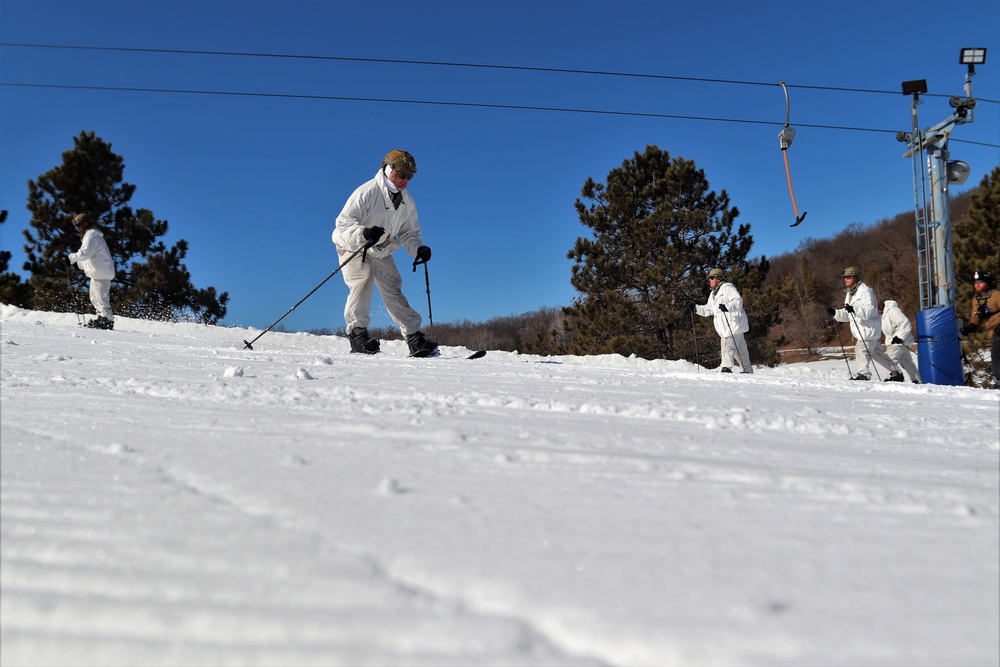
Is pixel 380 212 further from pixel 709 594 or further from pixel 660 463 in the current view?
pixel 709 594

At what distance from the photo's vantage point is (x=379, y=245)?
18.8ft

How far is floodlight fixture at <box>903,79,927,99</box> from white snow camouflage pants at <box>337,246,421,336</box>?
355 inches

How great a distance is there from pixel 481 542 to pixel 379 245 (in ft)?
16.9

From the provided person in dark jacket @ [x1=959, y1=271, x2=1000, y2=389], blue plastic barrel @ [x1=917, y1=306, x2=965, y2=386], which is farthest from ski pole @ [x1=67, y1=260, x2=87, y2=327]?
person in dark jacket @ [x1=959, y1=271, x2=1000, y2=389]

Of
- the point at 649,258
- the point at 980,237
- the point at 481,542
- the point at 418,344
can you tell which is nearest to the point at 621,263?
the point at 649,258

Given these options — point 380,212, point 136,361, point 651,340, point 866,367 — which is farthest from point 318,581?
point 651,340

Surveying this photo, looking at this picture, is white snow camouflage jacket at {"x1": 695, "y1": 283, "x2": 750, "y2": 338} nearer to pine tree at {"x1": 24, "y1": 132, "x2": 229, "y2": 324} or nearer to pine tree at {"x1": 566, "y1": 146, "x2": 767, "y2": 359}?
pine tree at {"x1": 566, "y1": 146, "x2": 767, "y2": 359}

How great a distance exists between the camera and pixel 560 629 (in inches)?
25.3

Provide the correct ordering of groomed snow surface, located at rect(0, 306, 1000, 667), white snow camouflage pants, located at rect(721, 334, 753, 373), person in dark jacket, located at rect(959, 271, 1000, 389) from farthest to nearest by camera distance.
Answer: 1. white snow camouflage pants, located at rect(721, 334, 753, 373)
2. person in dark jacket, located at rect(959, 271, 1000, 389)
3. groomed snow surface, located at rect(0, 306, 1000, 667)

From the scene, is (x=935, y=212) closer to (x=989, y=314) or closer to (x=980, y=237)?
(x=989, y=314)

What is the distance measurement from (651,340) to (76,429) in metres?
15.7

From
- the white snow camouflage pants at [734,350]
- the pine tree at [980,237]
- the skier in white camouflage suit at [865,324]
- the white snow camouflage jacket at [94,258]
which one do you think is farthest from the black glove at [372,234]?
the pine tree at [980,237]

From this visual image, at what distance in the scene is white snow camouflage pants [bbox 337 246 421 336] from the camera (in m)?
5.77

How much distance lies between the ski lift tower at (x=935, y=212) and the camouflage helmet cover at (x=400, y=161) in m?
7.68
